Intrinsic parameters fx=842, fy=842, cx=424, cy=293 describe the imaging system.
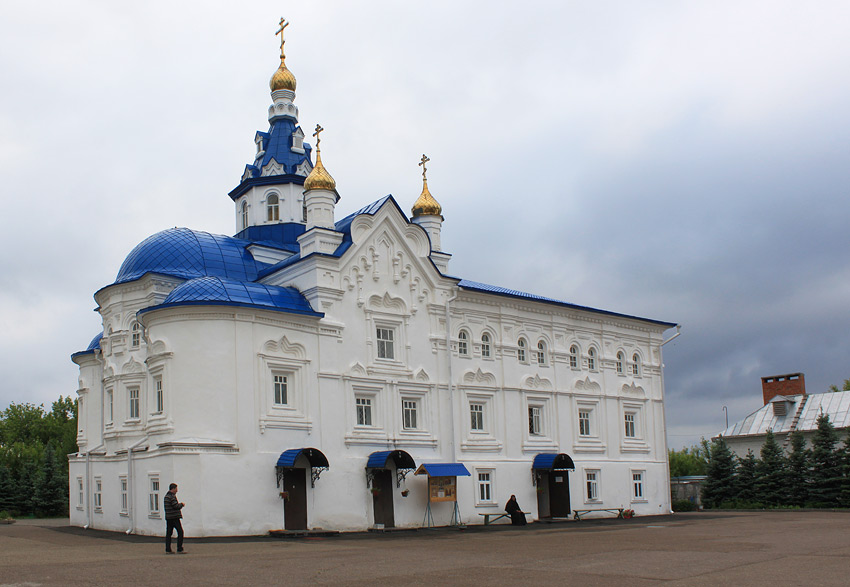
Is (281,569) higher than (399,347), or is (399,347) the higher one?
(399,347)

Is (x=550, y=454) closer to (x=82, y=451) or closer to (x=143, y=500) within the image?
(x=143, y=500)

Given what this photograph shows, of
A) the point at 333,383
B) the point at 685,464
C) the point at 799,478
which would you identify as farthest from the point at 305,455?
the point at 685,464

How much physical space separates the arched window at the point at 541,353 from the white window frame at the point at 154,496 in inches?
603

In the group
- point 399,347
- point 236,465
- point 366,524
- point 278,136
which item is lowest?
point 366,524

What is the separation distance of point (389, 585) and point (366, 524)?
14.9 meters

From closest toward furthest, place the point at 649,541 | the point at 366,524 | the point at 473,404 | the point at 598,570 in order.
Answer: the point at 598,570
the point at 649,541
the point at 366,524
the point at 473,404

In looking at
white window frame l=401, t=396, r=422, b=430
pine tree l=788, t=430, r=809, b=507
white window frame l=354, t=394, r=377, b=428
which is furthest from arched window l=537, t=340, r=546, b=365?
pine tree l=788, t=430, r=809, b=507

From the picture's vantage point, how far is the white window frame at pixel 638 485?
35125 millimetres

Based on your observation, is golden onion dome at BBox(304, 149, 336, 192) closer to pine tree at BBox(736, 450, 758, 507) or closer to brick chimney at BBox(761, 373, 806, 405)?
pine tree at BBox(736, 450, 758, 507)

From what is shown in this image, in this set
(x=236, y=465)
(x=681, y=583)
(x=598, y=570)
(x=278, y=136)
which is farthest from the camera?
(x=278, y=136)

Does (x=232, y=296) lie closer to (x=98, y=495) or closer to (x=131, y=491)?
(x=131, y=491)

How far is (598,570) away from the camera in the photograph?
13.4 m

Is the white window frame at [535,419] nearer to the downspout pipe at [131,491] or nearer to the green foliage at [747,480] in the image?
the downspout pipe at [131,491]

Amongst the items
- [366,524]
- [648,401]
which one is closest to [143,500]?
[366,524]
